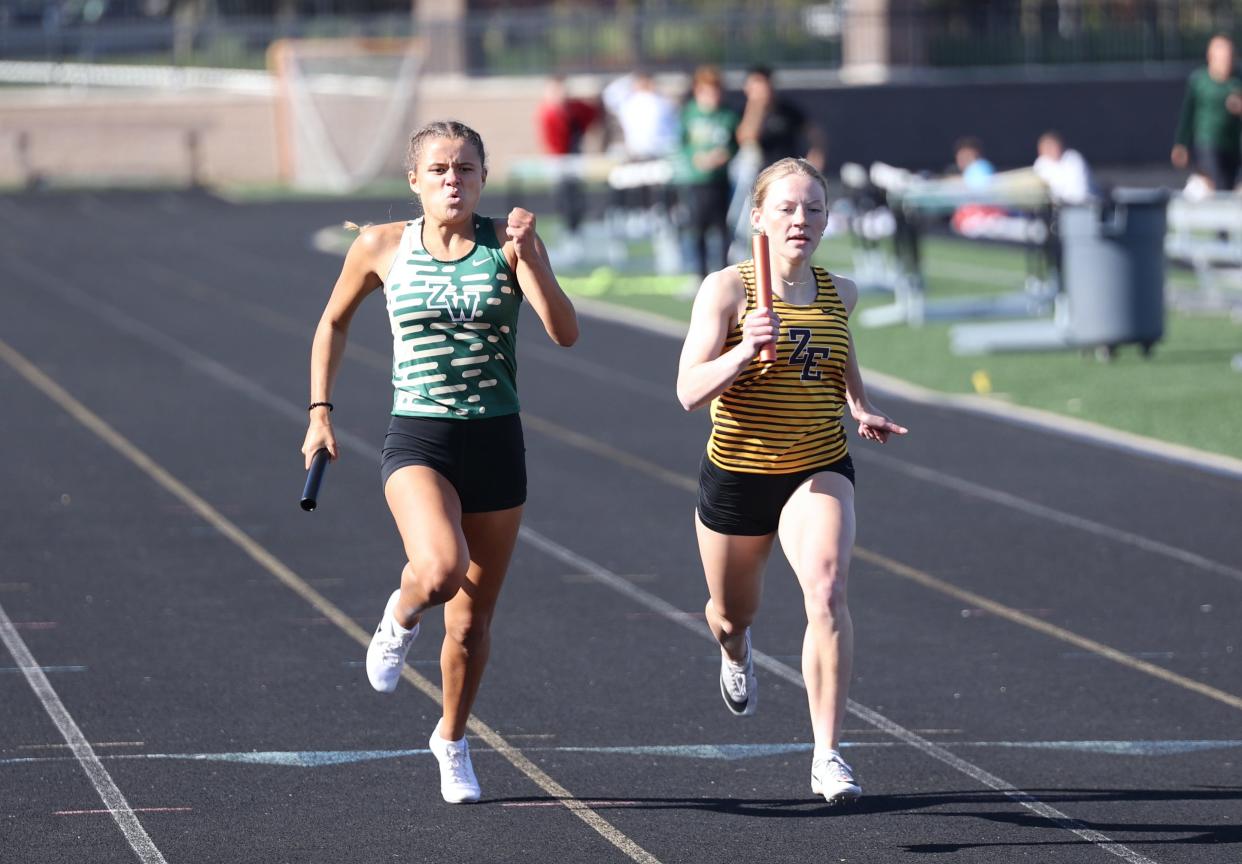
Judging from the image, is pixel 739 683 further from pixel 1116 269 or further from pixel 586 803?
pixel 1116 269

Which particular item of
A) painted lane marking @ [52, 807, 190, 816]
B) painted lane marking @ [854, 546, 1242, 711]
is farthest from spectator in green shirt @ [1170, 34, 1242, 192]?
painted lane marking @ [52, 807, 190, 816]

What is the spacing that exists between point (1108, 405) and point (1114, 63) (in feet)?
93.6

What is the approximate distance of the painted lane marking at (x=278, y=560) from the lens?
238 inches

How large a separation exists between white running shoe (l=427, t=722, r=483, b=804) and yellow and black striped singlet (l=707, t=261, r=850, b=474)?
3.67 ft

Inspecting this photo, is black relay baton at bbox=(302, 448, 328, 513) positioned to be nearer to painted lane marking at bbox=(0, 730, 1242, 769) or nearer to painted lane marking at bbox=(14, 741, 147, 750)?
painted lane marking at bbox=(0, 730, 1242, 769)

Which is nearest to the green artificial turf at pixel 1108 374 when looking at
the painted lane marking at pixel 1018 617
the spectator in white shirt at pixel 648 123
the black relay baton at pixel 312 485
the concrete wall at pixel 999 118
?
the painted lane marking at pixel 1018 617

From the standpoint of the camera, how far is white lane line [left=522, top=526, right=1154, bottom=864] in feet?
19.3

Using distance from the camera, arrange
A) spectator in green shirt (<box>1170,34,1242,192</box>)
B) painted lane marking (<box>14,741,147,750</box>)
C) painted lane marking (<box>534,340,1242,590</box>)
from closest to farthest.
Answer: painted lane marking (<box>14,741,147,750</box>) → painted lane marking (<box>534,340,1242,590</box>) → spectator in green shirt (<box>1170,34,1242,192</box>)

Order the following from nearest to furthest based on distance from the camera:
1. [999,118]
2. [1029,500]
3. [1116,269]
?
1. [1029,500]
2. [1116,269]
3. [999,118]

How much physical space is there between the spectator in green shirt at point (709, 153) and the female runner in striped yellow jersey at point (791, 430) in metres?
14.3

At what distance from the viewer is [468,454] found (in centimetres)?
592

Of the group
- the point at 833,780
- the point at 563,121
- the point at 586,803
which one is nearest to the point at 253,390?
the point at 586,803

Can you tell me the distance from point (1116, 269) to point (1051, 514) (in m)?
5.75

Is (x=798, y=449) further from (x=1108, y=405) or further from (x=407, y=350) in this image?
(x=1108, y=405)
